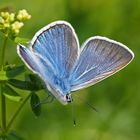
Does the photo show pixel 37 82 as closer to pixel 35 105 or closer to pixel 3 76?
pixel 35 105

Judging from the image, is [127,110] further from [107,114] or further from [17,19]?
[17,19]

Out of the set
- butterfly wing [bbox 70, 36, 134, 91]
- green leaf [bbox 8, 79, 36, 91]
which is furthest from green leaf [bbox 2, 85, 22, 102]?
butterfly wing [bbox 70, 36, 134, 91]

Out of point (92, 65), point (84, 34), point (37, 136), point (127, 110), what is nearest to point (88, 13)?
point (84, 34)

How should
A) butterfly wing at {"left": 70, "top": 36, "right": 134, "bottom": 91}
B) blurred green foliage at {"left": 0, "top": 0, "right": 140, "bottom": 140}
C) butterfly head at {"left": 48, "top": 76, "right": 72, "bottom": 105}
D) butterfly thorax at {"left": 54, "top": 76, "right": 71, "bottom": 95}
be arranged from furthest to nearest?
blurred green foliage at {"left": 0, "top": 0, "right": 140, "bottom": 140}
butterfly wing at {"left": 70, "top": 36, "right": 134, "bottom": 91}
butterfly thorax at {"left": 54, "top": 76, "right": 71, "bottom": 95}
butterfly head at {"left": 48, "top": 76, "right": 72, "bottom": 105}

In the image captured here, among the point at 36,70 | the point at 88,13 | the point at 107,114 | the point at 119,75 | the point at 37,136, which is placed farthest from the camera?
the point at 88,13

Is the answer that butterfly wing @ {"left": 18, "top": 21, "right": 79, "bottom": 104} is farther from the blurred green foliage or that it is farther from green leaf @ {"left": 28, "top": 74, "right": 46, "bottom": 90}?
the blurred green foliage

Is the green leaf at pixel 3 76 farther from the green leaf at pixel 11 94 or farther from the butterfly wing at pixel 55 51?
the butterfly wing at pixel 55 51
